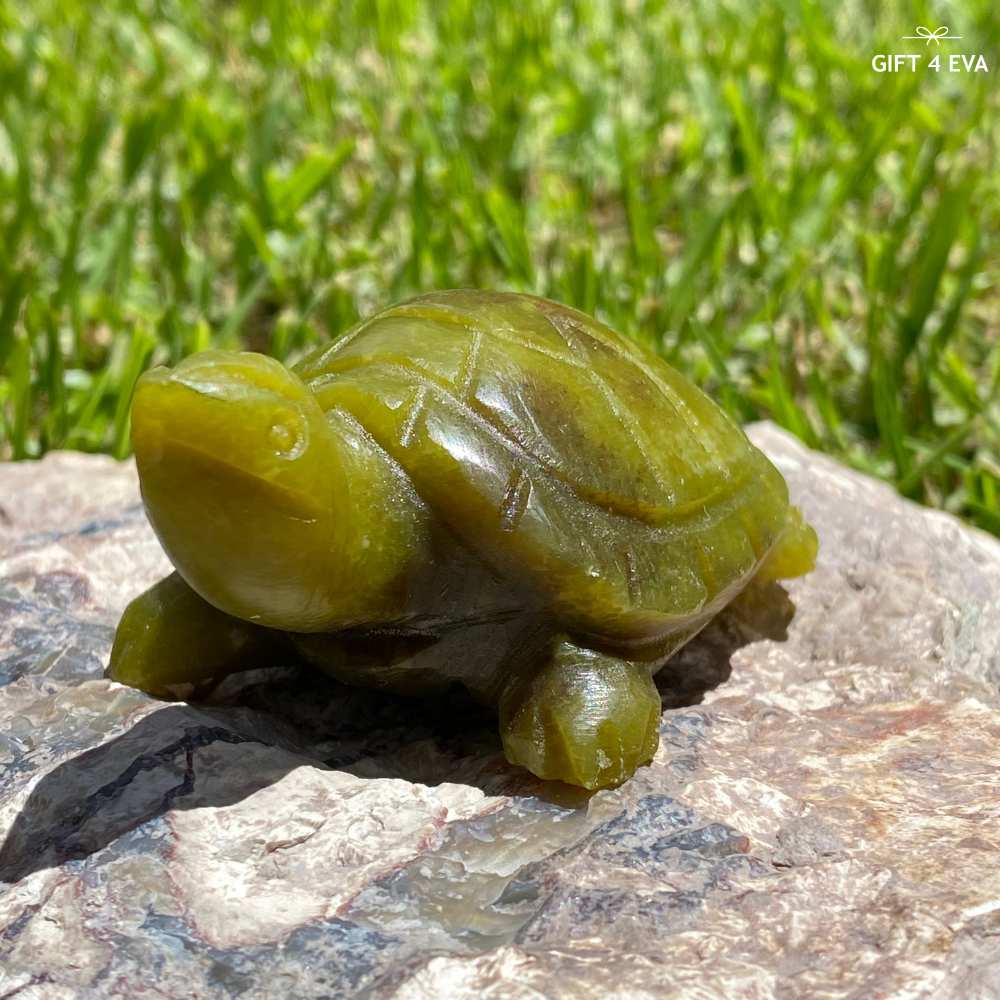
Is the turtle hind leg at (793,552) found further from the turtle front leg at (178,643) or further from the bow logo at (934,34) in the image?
the bow logo at (934,34)

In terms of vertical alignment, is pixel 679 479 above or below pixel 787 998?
above

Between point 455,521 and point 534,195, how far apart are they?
274cm

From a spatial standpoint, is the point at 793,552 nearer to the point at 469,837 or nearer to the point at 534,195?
the point at 469,837

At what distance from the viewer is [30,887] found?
1756mm

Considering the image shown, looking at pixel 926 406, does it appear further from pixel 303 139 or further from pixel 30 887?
pixel 30 887

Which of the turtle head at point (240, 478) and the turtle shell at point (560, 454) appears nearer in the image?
the turtle head at point (240, 478)

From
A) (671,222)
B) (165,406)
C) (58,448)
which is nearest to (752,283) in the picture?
(671,222)

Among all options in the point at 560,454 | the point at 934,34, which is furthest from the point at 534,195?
the point at 560,454

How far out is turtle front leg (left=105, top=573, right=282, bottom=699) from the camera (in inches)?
83.0

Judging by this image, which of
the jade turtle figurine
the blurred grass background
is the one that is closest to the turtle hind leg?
the jade turtle figurine

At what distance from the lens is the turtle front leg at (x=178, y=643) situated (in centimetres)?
211

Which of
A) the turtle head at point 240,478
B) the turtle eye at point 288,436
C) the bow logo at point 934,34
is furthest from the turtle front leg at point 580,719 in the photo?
the bow logo at point 934,34

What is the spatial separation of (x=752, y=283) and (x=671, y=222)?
1.67 ft

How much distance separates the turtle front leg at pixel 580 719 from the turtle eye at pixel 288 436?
512mm
